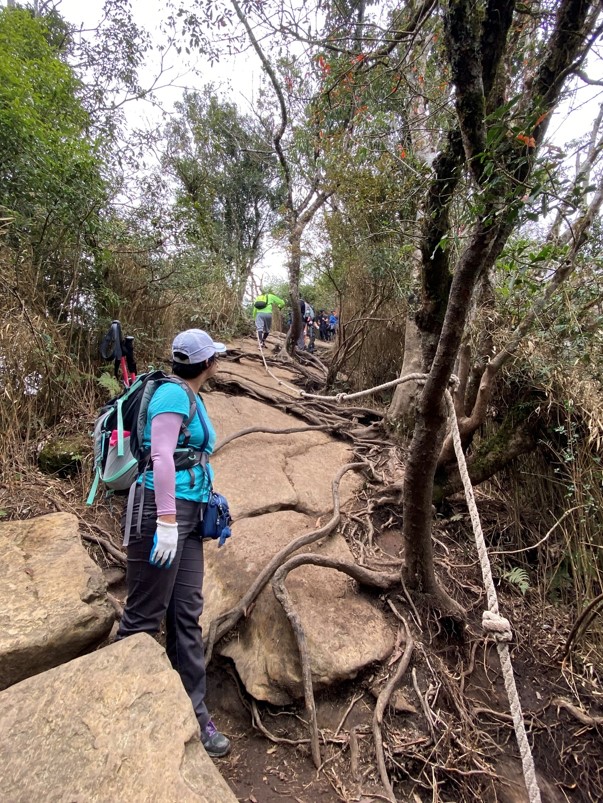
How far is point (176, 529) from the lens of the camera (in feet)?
5.90

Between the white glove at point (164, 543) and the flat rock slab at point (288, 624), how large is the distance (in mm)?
976

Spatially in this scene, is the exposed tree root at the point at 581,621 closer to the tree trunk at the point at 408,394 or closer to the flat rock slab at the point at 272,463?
the flat rock slab at the point at 272,463

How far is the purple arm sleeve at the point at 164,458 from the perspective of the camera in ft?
5.84

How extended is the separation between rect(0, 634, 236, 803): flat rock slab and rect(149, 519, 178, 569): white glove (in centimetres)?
34

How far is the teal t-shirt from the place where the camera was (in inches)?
72.9

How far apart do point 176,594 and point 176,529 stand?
0.41m

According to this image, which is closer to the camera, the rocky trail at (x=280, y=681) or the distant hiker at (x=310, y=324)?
the rocky trail at (x=280, y=681)

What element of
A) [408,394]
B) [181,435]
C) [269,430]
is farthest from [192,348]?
[408,394]

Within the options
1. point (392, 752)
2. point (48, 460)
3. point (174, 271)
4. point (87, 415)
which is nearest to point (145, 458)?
point (392, 752)

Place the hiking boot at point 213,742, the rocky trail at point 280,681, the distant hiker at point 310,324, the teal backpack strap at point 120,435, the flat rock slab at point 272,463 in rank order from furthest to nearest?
the distant hiker at point 310,324, the flat rock slab at point 272,463, the hiking boot at point 213,742, the teal backpack strap at point 120,435, the rocky trail at point 280,681

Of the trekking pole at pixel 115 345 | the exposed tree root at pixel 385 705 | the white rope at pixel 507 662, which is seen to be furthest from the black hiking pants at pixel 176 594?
the trekking pole at pixel 115 345

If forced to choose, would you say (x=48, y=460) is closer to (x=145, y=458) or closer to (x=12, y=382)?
(x=12, y=382)

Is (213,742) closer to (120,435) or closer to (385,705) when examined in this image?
(385,705)

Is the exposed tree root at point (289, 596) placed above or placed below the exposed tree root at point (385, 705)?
above
